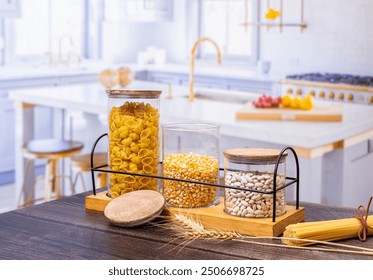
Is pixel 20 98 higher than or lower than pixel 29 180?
higher

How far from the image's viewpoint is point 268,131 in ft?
10.8

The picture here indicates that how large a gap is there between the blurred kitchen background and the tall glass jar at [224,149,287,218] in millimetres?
3282

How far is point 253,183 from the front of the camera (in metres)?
1.50

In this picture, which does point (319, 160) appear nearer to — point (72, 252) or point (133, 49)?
point (72, 252)

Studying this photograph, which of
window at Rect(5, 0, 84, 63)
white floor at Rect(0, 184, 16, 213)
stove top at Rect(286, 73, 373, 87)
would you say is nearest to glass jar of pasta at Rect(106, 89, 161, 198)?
white floor at Rect(0, 184, 16, 213)

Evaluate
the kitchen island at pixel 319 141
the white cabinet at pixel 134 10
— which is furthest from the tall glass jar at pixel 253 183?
the white cabinet at pixel 134 10

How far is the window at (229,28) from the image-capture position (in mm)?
7359

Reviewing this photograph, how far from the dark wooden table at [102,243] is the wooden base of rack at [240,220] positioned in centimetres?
5

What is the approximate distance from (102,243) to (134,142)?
294mm

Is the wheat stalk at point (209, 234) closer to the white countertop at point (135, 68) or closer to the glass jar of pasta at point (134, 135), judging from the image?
the glass jar of pasta at point (134, 135)

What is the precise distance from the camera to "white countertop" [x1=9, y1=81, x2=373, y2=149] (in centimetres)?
324

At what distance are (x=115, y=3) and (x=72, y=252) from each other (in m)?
6.21

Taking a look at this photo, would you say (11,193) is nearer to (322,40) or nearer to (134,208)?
(322,40)
